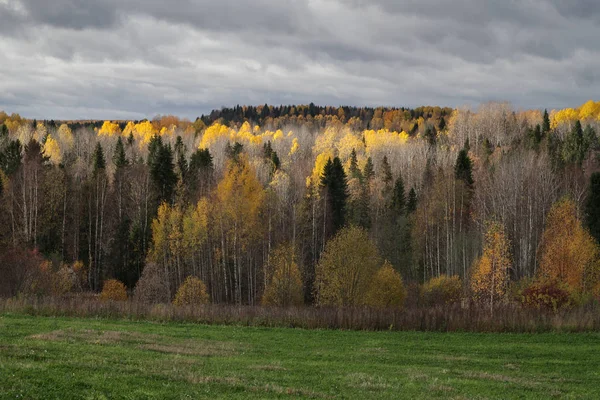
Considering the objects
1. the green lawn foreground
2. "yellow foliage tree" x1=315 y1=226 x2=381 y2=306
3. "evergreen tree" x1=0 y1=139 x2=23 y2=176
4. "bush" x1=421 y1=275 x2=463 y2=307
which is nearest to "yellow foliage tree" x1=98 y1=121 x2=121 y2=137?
"evergreen tree" x1=0 y1=139 x2=23 y2=176

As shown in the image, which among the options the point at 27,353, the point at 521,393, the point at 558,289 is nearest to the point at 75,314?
the point at 27,353

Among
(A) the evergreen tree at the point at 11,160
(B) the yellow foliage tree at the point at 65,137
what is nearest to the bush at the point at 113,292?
(A) the evergreen tree at the point at 11,160

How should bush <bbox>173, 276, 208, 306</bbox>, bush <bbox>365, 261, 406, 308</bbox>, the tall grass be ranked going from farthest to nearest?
bush <bbox>173, 276, 208, 306</bbox>
bush <bbox>365, 261, 406, 308</bbox>
the tall grass

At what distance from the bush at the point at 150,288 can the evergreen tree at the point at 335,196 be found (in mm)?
24348

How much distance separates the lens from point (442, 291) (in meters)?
54.2

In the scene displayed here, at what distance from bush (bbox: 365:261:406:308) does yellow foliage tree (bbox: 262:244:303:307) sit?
279 inches

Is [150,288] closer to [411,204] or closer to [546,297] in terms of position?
[546,297]

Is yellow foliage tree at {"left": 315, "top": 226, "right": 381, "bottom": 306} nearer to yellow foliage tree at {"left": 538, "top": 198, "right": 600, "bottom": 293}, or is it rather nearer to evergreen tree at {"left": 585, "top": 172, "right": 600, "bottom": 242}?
yellow foliage tree at {"left": 538, "top": 198, "right": 600, "bottom": 293}

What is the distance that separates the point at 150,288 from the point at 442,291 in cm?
2667

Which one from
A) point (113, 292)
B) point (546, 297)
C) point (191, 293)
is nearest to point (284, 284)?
point (191, 293)

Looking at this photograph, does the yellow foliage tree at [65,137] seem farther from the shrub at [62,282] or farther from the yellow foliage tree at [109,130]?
the shrub at [62,282]

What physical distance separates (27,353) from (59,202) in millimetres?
53662

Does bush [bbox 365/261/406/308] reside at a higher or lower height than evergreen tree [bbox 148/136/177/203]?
lower

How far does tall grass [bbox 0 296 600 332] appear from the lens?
110 ft
